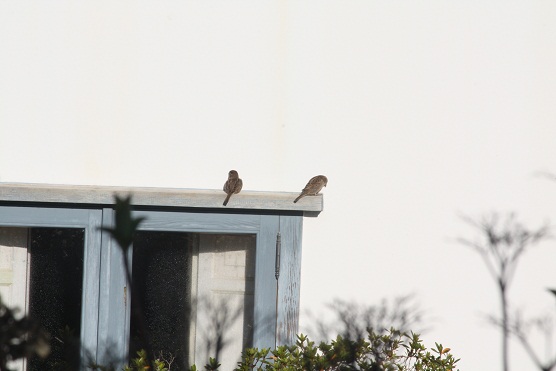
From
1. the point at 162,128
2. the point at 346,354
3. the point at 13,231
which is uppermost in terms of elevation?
the point at 162,128

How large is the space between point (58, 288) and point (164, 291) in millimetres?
547

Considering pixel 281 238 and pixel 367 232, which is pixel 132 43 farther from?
pixel 367 232

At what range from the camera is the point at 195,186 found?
4.22m

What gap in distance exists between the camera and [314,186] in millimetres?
4086

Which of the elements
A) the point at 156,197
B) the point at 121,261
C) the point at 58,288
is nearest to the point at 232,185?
the point at 156,197

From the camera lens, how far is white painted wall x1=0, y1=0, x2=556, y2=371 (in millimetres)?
4195

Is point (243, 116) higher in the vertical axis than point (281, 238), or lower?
higher

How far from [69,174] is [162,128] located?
0.53m

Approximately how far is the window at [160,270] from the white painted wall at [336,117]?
15 cm

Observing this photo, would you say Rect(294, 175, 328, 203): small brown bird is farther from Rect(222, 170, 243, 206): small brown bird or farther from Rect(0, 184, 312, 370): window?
Rect(222, 170, 243, 206): small brown bird

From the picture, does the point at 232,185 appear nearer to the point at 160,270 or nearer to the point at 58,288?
the point at 160,270

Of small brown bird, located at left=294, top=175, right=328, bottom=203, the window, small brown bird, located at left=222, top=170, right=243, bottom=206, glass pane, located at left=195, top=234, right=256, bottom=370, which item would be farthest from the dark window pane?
small brown bird, located at left=294, top=175, right=328, bottom=203

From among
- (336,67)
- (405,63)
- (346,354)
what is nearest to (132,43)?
(336,67)

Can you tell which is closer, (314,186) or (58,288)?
(314,186)
